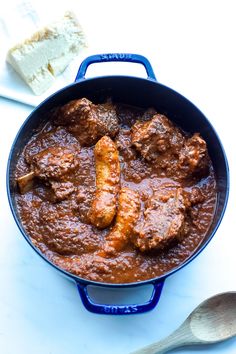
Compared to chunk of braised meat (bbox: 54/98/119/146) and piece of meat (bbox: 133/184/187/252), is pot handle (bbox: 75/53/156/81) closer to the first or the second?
chunk of braised meat (bbox: 54/98/119/146)

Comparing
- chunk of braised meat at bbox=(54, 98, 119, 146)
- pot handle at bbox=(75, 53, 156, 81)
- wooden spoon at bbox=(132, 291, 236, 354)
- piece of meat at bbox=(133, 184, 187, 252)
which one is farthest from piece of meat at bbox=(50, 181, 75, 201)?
wooden spoon at bbox=(132, 291, 236, 354)

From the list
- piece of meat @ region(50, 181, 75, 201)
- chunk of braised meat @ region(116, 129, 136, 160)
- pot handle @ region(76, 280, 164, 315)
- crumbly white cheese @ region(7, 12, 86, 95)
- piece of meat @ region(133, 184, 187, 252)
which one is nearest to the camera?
pot handle @ region(76, 280, 164, 315)

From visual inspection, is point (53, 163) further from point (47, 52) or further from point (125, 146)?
point (47, 52)

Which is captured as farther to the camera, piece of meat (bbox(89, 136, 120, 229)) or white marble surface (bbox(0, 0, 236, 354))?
white marble surface (bbox(0, 0, 236, 354))

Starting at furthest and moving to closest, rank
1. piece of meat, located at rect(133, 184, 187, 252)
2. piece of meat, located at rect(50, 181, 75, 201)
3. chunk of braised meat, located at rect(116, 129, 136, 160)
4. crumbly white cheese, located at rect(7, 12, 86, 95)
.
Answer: crumbly white cheese, located at rect(7, 12, 86, 95), chunk of braised meat, located at rect(116, 129, 136, 160), piece of meat, located at rect(50, 181, 75, 201), piece of meat, located at rect(133, 184, 187, 252)

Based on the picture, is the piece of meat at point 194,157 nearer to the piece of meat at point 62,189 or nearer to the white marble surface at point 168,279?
the white marble surface at point 168,279

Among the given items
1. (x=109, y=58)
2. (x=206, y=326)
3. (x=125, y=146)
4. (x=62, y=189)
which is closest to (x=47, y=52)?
(x=109, y=58)

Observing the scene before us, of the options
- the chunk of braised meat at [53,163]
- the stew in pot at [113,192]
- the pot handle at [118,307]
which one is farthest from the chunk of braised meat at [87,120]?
the pot handle at [118,307]

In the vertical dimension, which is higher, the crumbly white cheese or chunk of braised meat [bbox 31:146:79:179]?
the crumbly white cheese
